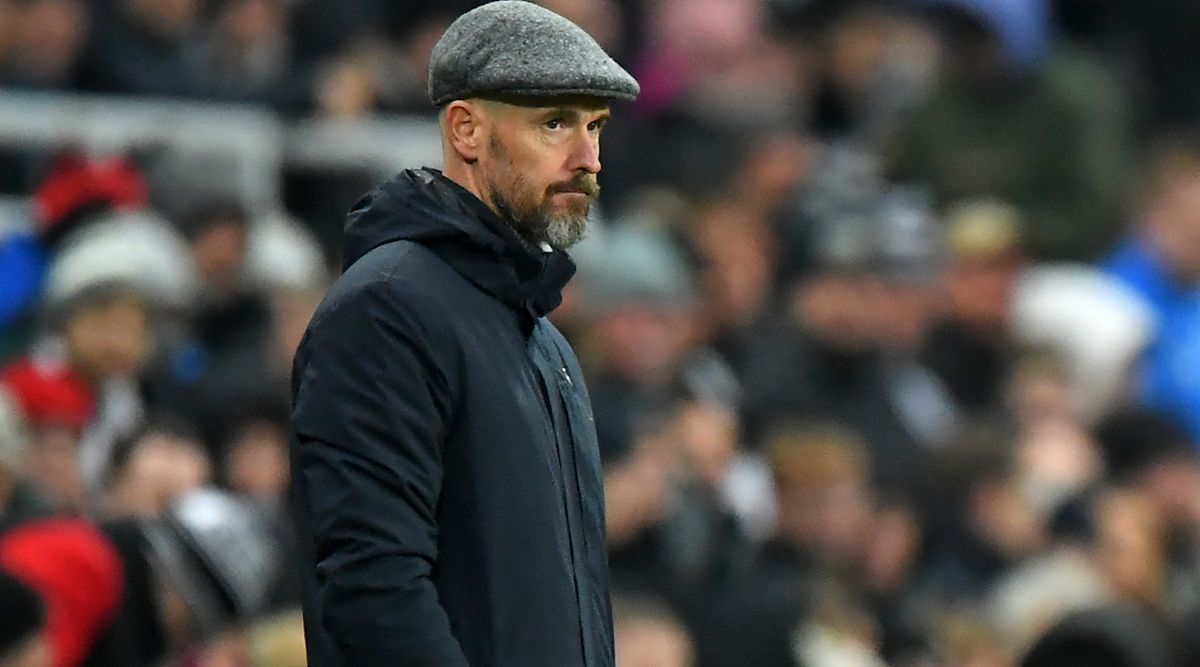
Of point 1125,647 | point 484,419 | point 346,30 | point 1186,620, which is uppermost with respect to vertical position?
point 484,419

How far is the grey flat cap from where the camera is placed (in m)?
3.07

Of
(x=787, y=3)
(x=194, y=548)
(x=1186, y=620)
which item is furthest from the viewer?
(x=787, y=3)

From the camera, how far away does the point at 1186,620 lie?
743cm

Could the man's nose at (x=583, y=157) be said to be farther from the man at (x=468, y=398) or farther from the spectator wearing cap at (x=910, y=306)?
the spectator wearing cap at (x=910, y=306)

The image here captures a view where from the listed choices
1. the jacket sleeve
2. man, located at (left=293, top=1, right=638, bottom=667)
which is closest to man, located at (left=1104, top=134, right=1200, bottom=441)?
man, located at (left=293, top=1, right=638, bottom=667)

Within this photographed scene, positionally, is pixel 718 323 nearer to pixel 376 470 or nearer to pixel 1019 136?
pixel 1019 136

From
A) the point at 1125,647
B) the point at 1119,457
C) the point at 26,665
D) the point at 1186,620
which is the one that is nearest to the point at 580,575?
the point at 26,665

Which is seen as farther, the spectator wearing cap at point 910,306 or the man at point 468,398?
the spectator wearing cap at point 910,306

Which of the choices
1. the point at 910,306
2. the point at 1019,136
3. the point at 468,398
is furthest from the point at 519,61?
the point at 1019,136

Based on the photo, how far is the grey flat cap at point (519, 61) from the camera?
10.1 ft

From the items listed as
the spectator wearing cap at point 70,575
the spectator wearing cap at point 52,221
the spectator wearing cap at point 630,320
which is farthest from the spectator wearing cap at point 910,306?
the spectator wearing cap at point 70,575

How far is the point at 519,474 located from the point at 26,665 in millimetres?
2081

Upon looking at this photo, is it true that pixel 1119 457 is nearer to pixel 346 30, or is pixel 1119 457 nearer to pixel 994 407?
pixel 994 407

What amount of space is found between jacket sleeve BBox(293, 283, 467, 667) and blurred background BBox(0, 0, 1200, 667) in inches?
80.4
